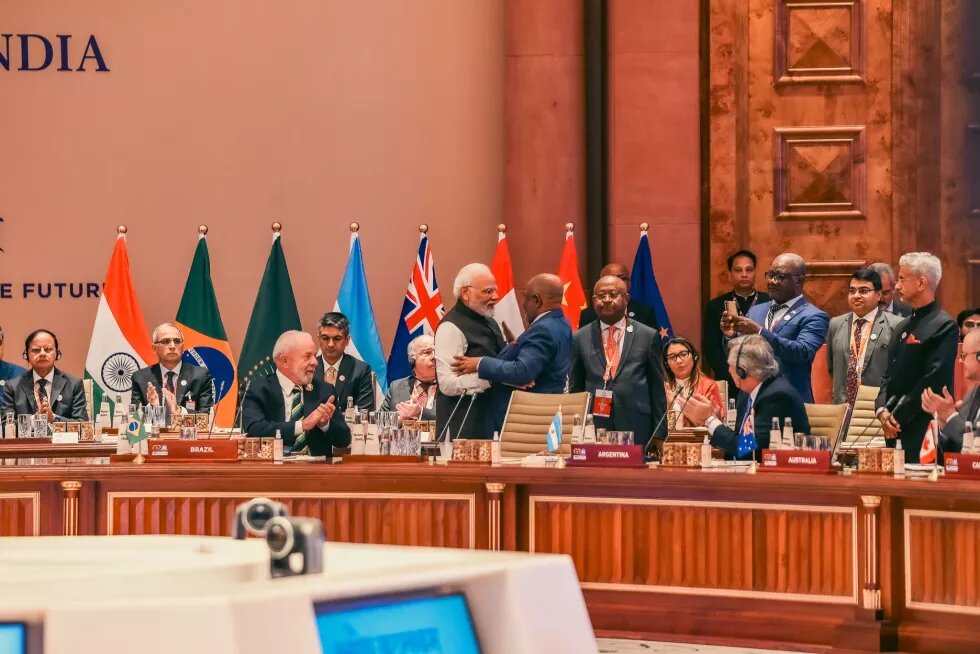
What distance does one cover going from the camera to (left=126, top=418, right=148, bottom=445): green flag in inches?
240

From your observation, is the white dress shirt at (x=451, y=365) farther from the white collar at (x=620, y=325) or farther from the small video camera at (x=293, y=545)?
the small video camera at (x=293, y=545)

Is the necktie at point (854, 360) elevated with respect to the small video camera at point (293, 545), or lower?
elevated

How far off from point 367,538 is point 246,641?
4992 mm

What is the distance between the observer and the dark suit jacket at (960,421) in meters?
5.24

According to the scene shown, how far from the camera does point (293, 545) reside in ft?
3.08

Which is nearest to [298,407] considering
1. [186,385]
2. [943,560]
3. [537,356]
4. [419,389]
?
[419,389]

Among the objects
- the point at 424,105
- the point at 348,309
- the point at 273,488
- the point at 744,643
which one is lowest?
the point at 744,643

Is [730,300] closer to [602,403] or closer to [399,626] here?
[602,403]

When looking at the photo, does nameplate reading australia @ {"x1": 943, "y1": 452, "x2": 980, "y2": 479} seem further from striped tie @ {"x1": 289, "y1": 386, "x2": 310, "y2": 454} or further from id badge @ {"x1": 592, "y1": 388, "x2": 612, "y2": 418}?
striped tie @ {"x1": 289, "y1": 386, "x2": 310, "y2": 454}

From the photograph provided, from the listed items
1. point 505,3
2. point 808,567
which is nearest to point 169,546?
point 808,567

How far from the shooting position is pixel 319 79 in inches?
393

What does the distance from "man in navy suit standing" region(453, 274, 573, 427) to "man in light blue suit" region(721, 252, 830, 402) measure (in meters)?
0.74

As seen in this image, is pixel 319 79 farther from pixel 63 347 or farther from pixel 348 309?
pixel 63 347

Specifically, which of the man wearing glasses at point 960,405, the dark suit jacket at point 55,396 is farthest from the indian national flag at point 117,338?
the man wearing glasses at point 960,405
